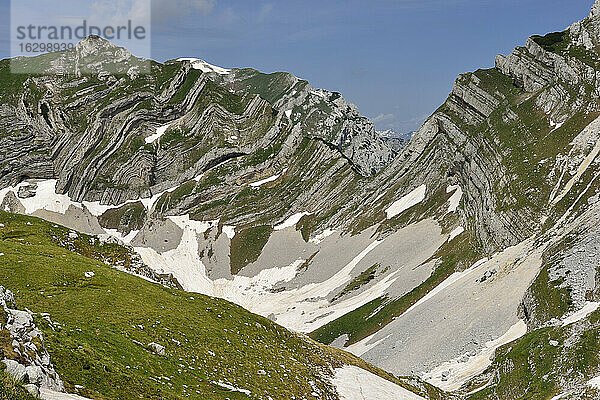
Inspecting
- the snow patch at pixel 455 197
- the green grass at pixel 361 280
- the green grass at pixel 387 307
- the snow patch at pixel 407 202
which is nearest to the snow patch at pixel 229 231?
the snow patch at pixel 407 202

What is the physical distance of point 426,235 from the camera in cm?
12606

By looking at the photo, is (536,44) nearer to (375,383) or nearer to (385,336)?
(385,336)

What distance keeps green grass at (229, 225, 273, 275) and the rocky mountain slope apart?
0.71m

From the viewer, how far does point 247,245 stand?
162m

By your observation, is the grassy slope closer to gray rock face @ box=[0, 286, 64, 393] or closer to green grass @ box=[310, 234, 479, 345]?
gray rock face @ box=[0, 286, 64, 393]

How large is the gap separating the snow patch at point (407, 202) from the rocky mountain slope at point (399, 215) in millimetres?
485

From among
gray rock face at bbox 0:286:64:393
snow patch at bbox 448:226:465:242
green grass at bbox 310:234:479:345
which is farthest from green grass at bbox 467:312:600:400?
snow patch at bbox 448:226:465:242

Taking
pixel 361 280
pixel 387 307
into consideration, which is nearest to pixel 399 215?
pixel 361 280

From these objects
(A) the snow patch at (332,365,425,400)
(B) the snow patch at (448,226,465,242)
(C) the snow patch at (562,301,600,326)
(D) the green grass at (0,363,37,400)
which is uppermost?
(B) the snow patch at (448,226,465,242)

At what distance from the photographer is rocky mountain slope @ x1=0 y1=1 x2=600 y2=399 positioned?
64.6 m

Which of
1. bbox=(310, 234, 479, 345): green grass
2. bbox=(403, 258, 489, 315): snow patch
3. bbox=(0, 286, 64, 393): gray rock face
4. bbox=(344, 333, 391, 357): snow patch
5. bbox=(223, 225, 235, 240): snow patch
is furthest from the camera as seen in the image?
bbox=(223, 225, 235, 240): snow patch

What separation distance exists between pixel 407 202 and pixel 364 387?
4157 inches

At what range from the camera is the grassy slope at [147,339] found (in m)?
22.3

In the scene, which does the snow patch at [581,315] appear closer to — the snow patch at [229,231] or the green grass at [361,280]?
the green grass at [361,280]
